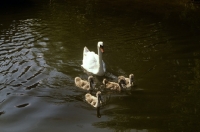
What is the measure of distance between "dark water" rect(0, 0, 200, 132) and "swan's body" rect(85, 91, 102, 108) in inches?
5.4

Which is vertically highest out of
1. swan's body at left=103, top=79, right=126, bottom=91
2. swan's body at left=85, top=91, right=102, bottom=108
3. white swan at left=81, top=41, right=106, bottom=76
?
white swan at left=81, top=41, right=106, bottom=76

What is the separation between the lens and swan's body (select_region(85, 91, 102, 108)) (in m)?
7.70

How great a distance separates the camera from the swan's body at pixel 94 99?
7703mm

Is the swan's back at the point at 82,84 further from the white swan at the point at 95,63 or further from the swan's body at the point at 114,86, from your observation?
the white swan at the point at 95,63

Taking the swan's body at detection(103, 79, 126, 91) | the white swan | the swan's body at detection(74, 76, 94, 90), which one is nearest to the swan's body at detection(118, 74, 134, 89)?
the swan's body at detection(103, 79, 126, 91)

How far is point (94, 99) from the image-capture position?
796 centimetres

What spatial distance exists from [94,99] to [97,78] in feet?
5.86

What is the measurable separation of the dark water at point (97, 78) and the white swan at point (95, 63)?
235mm

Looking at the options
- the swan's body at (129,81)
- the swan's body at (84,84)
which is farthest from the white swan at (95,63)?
the swan's body at (129,81)

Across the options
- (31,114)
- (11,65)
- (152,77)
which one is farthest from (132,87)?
(11,65)

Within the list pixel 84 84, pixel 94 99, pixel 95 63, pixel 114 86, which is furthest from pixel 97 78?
pixel 94 99

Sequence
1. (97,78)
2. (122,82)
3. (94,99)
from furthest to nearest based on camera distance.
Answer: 1. (97,78)
2. (122,82)
3. (94,99)

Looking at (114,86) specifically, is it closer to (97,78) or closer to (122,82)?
(122,82)

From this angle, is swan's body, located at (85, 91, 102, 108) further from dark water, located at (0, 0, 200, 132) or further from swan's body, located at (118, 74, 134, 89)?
swan's body, located at (118, 74, 134, 89)
